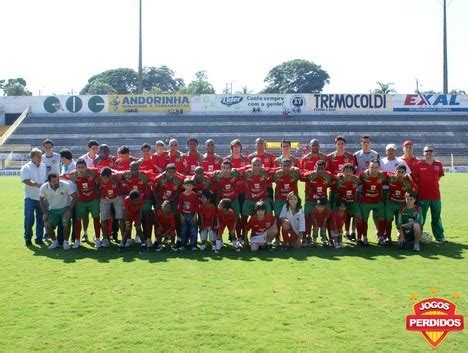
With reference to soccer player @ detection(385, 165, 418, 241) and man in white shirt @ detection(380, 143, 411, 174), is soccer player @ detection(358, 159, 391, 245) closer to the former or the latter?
soccer player @ detection(385, 165, 418, 241)

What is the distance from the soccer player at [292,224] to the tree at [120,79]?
8787cm

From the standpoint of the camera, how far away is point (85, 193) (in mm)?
9305

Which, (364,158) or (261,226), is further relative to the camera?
(364,158)

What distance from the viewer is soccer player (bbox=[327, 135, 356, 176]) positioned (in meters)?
9.64

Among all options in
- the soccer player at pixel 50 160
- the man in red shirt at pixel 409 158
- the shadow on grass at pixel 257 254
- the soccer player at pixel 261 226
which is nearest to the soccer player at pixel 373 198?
the shadow on grass at pixel 257 254

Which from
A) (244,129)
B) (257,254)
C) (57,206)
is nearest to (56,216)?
(57,206)

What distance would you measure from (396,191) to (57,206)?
6.08 m

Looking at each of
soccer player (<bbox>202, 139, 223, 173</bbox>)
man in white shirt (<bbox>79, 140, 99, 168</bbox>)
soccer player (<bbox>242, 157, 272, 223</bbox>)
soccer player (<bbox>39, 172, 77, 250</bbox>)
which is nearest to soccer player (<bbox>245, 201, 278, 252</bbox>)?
soccer player (<bbox>242, 157, 272, 223</bbox>)

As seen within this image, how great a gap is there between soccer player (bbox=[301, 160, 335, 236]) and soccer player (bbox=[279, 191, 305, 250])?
34 cm

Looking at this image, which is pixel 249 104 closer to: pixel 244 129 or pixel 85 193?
pixel 244 129

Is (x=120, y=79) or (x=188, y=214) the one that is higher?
(x=120, y=79)

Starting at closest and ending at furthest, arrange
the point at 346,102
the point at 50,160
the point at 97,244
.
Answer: the point at 97,244, the point at 50,160, the point at 346,102

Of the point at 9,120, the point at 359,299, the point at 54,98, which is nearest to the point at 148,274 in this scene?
the point at 359,299

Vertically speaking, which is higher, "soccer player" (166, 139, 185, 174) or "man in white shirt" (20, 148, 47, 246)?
"soccer player" (166, 139, 185, 174)
